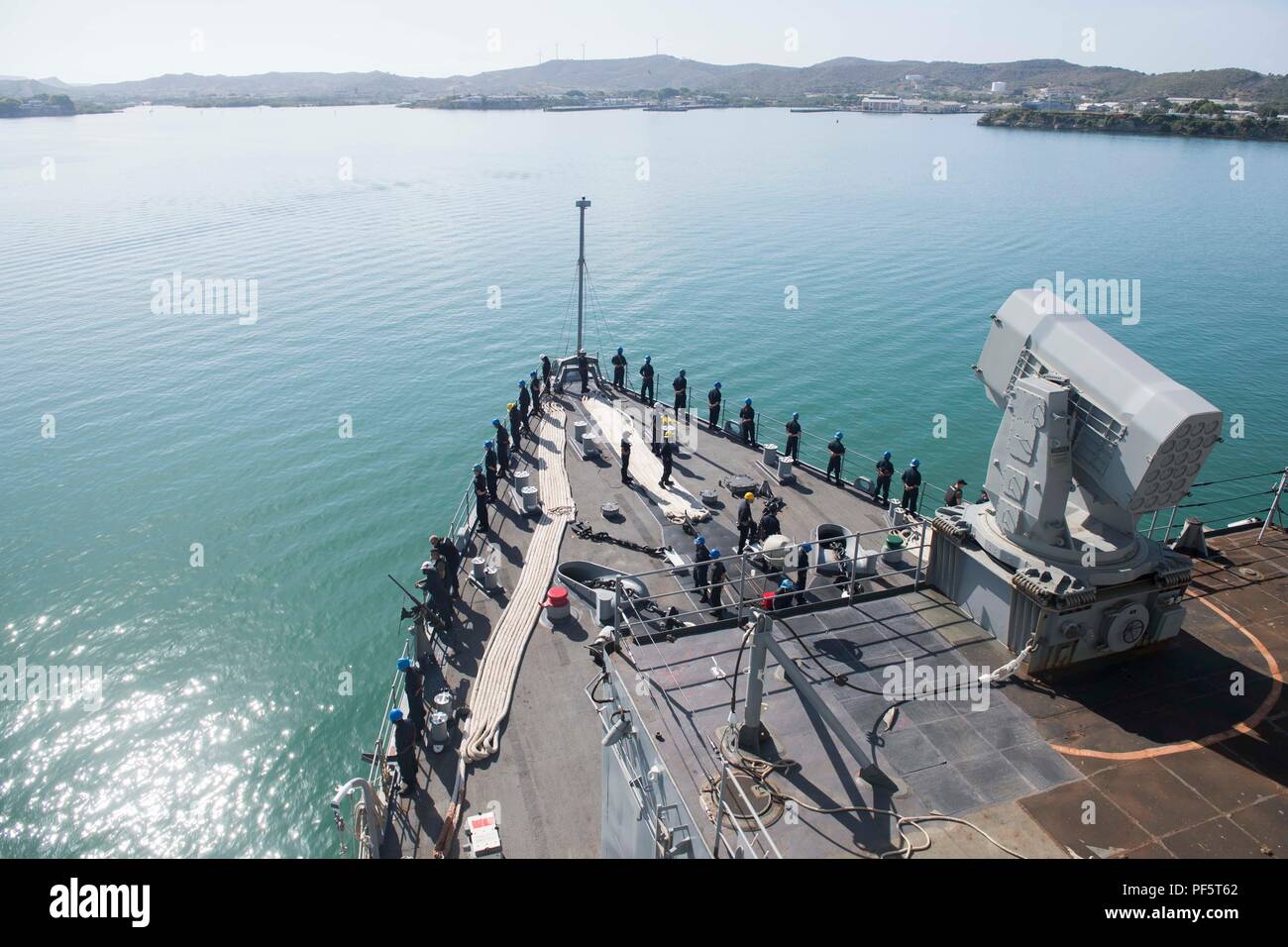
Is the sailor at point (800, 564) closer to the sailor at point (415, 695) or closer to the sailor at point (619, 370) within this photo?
the sailor at point (415, 695)

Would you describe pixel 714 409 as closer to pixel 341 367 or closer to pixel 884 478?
pixel 884 478

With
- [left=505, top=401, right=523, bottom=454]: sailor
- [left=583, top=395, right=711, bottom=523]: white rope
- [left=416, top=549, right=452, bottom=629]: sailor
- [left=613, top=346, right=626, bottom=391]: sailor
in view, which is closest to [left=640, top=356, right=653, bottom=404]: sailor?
[left=583, top=395, right=711, bottom=523]: white rope

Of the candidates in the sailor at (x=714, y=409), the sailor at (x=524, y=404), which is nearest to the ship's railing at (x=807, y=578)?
the sailor at (x=714, y=409)

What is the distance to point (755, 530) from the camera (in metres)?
19.8

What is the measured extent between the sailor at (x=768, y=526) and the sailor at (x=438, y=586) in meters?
7.59

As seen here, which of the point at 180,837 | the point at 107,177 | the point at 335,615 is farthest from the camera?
the point at 107,177

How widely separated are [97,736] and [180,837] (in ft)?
16.3

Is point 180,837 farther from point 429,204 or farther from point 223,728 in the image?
point 429,204

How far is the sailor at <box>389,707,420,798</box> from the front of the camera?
1338 cm

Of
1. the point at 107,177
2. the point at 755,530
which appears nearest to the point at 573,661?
the point at 755,530

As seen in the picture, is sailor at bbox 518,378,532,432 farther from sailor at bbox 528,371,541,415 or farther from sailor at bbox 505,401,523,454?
sailor at bbox 528,371,541,415

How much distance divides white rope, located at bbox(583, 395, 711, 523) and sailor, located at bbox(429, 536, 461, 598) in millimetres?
6360

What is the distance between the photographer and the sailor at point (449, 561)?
1752 cm

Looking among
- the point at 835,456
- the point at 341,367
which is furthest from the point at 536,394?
the point at 341,367
